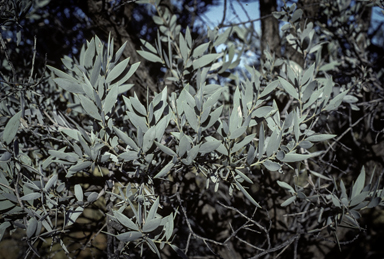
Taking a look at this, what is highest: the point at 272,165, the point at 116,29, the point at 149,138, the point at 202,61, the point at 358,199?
the point at 116,29

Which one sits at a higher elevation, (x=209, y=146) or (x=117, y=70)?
(x=117, y=70)

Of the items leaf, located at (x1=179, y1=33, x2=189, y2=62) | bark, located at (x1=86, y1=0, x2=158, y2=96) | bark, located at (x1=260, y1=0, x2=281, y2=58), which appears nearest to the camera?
leaf, located at (x1=179, y1=33, x2=189, y2=62)

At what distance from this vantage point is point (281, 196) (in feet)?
4.06

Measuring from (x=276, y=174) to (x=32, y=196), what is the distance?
113 cm

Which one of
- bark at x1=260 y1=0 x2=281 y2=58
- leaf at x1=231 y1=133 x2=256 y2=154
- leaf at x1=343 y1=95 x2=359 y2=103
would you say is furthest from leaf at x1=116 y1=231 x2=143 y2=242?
bark at x1=260 y1=0 x2=281 y2=58

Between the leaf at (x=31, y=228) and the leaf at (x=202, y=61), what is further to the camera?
the leaf at (x=202, y=61)

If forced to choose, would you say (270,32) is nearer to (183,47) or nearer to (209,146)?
(183,47)

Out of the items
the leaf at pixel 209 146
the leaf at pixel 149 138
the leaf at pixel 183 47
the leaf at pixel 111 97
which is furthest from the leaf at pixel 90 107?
the leaf at pixel 183 47

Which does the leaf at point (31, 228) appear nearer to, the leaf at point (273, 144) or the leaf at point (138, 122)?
the leaf at point (138, 122)

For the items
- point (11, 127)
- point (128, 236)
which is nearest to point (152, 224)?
point (128, 236)

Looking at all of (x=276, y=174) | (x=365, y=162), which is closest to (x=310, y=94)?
(x=276, y=174)

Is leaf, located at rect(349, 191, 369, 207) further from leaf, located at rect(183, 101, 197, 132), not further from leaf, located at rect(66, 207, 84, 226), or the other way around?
leaf, located at rect(66, 207, 84, 226)

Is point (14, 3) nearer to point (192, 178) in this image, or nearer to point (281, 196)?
point (192, 178)

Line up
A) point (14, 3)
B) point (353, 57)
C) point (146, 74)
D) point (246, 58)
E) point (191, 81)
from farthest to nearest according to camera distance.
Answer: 1. point (246, 58)
2. point (353, 57)
3. point (146, 74)
4. point (191, 81)
5. point (14, 3)
